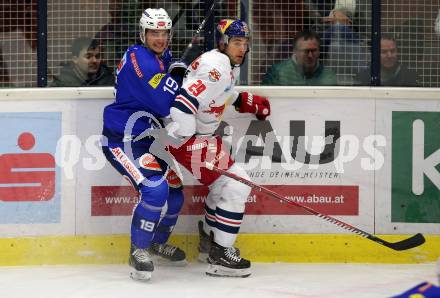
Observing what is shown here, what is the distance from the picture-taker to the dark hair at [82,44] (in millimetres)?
5785

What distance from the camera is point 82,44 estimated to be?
5797mm

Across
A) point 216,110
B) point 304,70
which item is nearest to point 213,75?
point 216,110

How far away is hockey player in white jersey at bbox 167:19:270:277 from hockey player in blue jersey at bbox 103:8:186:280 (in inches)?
4.8

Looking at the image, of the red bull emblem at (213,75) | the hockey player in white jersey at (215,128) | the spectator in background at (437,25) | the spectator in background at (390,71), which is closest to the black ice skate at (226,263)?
the hockey player in white jersey at (215,128)

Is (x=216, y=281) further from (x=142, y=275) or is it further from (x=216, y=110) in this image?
(x=216, y=110)

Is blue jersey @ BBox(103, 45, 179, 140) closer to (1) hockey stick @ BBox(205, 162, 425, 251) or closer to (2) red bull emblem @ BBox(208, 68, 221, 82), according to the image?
(2) red bull emblem @ BBox(208, 68, 221, 82)

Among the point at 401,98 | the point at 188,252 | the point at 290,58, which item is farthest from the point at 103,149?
the point at 401,98

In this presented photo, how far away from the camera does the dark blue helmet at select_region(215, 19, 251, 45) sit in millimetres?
5383

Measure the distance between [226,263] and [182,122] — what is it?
2.41 feet

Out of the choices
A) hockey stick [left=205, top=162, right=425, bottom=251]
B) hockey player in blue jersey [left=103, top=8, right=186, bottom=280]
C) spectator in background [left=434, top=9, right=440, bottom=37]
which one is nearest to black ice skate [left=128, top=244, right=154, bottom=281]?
hockey player in blue jersey [left=103, top=8, right=186, bottom=280]

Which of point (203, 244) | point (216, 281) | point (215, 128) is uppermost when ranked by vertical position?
point (215, 128)

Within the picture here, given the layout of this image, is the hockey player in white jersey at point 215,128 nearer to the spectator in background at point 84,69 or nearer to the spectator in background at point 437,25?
the spectator in background at point 84,69

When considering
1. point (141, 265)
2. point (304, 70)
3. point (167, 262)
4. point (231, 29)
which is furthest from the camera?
point (304, 70)

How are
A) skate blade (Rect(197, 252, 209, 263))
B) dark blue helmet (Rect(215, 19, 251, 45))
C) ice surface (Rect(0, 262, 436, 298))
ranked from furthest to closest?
skate blade (Rect(197, 252, 209, 263)), dark blue helmet (Rect(215, 19, 251, 45)), ice surface (Rect(0, 262, 436, 298))
